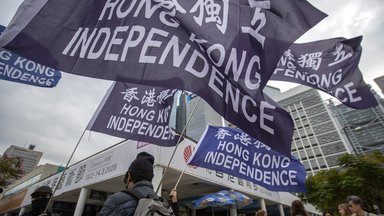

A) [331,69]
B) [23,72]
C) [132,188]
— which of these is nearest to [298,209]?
[331,69]

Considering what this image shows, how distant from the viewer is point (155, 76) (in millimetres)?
1502

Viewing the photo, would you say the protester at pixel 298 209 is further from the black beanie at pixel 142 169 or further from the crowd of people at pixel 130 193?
the black beanie at pixel 142 169

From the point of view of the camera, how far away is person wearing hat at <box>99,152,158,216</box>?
123 centimetres

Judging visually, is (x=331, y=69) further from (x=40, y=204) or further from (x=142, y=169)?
(x=40, y=204)

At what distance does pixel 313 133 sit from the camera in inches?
2491

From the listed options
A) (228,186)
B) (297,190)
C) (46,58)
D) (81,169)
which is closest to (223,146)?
(297,190)

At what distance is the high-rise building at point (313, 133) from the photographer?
189 ft

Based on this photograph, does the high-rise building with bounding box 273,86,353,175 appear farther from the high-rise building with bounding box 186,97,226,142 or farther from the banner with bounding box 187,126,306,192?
the banner with bounding box 187,126,306,192

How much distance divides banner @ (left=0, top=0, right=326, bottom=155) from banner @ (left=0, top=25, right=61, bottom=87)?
1.86m

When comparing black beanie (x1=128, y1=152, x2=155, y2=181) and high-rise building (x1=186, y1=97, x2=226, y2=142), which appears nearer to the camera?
black beanie (x1=128, y1=152, x2=155, y2=181)

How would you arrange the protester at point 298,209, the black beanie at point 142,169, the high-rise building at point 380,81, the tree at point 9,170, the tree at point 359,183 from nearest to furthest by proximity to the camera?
1. the black beanie at point 142,169
2. the protester at point 298,209
3. the tree at point 359,183
4. the tree at point 9,170
5. the high-rise building at point 380,81

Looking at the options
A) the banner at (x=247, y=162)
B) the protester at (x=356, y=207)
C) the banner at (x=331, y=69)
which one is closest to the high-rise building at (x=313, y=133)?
the banner at (x=331, y=69)

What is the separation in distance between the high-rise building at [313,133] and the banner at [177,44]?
185 feet

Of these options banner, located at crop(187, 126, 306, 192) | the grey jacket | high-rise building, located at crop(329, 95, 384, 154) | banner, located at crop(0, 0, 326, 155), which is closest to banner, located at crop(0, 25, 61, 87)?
banner, located at crop(0, 0, 326, 155)
